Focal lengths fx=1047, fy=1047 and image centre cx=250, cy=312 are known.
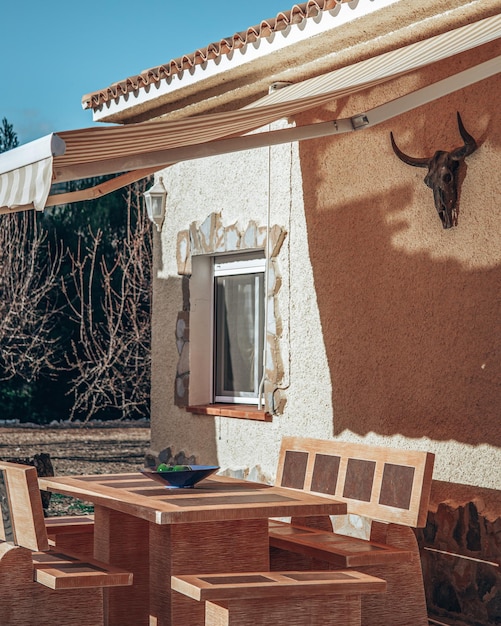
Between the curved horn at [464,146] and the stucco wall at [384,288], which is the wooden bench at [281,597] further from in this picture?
the curved horn at [464,146]

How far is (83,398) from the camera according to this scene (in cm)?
2033

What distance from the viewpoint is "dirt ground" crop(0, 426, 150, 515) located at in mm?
15891

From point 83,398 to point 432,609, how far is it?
14.4m

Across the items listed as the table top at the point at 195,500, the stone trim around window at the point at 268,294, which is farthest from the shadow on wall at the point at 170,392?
the table top at the point at 195,500

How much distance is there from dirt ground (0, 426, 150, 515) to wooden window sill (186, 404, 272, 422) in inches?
157

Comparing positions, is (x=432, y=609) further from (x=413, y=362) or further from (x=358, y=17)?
(x=358, y=17)

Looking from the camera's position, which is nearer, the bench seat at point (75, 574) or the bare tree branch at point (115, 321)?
the bench seat at point (75, 574)

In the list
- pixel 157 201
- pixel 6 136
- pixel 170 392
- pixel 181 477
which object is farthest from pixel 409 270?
pixel 6 136

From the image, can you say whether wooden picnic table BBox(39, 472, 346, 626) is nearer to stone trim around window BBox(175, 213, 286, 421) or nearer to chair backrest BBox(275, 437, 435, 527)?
chair backrest BBox(275, 437, 435, 527)

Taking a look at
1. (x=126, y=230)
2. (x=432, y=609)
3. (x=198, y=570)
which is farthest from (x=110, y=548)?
(x=126, y=230)

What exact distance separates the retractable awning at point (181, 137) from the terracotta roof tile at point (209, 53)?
0.71 meters

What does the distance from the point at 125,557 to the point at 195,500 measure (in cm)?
97

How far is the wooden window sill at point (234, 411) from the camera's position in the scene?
8703 mm

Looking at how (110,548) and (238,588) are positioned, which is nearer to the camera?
(238,588)
